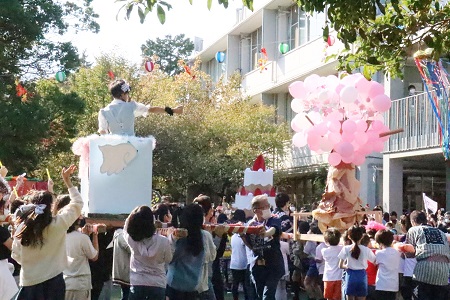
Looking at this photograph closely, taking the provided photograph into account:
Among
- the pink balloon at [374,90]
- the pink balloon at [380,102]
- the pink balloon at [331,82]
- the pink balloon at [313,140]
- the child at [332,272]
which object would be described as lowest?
the child at [332,272]

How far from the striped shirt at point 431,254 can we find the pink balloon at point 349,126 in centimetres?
182

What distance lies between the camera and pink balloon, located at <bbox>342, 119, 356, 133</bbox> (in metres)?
9.72

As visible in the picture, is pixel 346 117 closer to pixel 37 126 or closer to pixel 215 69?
pixel 37 126

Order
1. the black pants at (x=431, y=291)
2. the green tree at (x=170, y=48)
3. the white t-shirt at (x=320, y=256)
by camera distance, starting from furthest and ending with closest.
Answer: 1. the green tree at (x=170, y=48)
2. the white t-shirt at (x=320, y=256)
3. the black pants at (x=431, y=291)

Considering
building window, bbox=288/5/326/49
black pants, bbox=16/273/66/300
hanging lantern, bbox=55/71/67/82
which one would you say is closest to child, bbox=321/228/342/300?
black pants, bbox=16/273/66/300

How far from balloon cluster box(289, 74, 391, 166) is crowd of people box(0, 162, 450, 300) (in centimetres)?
106

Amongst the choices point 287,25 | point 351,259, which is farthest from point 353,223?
point 287,25

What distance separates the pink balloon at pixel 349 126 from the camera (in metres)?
9.72

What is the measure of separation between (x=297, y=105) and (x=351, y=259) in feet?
7.12

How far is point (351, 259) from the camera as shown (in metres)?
10.4

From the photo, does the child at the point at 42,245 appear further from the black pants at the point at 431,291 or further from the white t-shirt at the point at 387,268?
the black pants at the point at 431,291

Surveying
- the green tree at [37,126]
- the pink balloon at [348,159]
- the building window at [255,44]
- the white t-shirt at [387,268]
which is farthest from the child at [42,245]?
the building window at [255,44]

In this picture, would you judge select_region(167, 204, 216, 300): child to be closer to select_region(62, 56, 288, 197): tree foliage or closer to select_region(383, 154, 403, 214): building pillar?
select_region(383, 154, 403, 214): building pillar

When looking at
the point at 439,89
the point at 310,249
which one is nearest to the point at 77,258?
the point at 310,249
